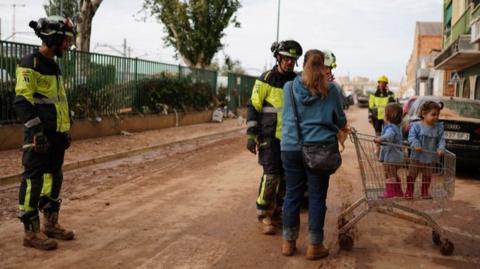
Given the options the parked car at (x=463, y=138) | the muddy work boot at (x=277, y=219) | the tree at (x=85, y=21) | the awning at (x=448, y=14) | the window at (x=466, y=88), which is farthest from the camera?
the awning at (x=448, y=14)

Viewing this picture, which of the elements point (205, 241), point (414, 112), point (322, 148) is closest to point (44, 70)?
point (205, 241)

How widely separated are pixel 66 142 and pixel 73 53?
967 centimetres

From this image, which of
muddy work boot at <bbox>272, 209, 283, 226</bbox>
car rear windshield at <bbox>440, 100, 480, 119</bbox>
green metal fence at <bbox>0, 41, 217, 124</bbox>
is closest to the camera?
muddy work boot at <bbox>272, 209, 283, 226</bbox>

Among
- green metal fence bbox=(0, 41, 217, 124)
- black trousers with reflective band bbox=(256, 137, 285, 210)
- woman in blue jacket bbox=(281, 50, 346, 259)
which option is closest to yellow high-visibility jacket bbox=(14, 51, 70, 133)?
black trousers with reflective band bbox=(256, 137, 285, 210)

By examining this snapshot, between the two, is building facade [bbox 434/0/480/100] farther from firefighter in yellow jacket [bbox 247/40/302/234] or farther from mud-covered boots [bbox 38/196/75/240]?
mud-covered boots [bbox 38/196/75/240]

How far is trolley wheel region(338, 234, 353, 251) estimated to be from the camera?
5.29 meters

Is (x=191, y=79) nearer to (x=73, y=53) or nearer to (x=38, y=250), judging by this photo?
(x=73, y=53)

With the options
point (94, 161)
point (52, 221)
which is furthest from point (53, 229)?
point (94, 161)

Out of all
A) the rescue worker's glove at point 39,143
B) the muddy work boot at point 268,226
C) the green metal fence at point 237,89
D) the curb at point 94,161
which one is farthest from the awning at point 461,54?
the rescue worker's glove at point 39,143

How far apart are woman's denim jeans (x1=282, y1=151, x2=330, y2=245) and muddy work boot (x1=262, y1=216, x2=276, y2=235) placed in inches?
29.3

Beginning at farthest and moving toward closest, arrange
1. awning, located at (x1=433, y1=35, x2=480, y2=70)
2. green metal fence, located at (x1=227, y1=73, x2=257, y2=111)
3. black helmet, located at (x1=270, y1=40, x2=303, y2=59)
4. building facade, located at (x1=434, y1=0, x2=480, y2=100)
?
green metal fence, located at (x1=227, y1=73, x2=257, y2=111) < awning, located at (x1=433, y1=35, x2=480, y2=70) < building facade, located at (x1=434, y1=0, x2=480, y2=100) < black helmet, located at (x1=270, y1=40, x2=303, y2=59)

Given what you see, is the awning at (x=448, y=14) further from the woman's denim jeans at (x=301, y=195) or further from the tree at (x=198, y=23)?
the woman's denim jeans at (x=301, y=195)

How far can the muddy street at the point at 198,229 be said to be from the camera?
16.2 ft

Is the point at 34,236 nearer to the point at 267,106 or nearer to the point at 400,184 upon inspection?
the point at 267,106
